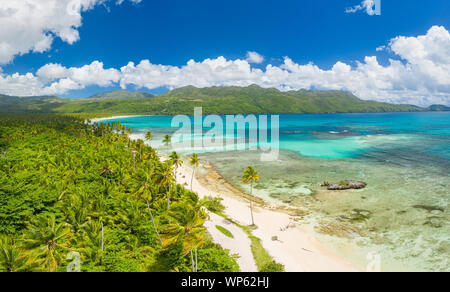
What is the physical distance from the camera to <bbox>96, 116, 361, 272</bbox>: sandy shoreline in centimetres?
3178

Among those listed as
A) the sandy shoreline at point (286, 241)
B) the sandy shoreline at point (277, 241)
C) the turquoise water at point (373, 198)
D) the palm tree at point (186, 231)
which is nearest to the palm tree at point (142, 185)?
the sandy shoreline at point (277, 241)

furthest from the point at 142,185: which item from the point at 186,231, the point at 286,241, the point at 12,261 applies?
the point at 286,241

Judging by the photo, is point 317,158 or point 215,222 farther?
point 317,158

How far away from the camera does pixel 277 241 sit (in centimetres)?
3797

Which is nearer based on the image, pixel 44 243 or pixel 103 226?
pixel 44 243

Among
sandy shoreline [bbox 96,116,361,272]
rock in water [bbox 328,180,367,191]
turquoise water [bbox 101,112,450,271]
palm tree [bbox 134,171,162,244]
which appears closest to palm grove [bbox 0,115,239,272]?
palm tree [bbox 134,171,162,244]

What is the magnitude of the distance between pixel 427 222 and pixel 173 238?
158 ft

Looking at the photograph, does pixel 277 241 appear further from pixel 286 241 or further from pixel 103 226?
pixel 103 226

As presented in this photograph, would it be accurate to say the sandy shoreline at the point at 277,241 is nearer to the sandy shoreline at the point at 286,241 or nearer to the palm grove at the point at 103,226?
the sandy shoreline at the point at 286,241

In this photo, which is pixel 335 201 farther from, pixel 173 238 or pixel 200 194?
pixel 173 238
